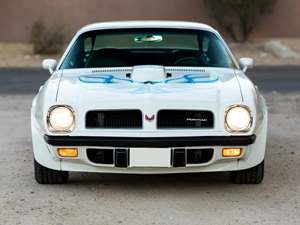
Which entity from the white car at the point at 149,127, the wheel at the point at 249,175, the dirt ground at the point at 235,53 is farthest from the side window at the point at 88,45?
the dirt ground at the point at 235,53

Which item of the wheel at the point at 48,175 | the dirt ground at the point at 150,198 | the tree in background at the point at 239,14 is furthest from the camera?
the tree in background at the point at 239,14

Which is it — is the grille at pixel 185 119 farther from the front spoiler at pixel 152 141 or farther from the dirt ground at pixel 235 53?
the dirt ground at pixel 235 53

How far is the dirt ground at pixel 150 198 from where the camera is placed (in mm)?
5438

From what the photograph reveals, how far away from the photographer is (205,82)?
6.32 metres

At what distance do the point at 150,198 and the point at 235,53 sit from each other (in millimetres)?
16789

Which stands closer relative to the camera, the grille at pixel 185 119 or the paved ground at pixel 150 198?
the paved ground at pixel 150 198

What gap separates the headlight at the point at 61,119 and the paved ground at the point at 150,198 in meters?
0.58

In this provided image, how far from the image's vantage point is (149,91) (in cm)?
605

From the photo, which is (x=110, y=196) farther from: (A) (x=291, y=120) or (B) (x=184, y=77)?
(A) (x=291, y=120)

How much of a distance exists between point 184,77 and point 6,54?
16.4 meters

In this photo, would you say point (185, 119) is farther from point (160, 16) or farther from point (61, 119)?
point (160, 16)

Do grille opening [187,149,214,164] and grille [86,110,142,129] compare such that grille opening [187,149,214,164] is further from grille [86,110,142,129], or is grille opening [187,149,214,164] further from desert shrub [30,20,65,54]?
desert shrub [30,20,65,54]

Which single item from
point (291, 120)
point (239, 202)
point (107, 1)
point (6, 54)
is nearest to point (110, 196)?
point (239, 202)

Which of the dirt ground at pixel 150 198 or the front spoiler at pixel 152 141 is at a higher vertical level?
the front spoiler at pixel 152 141
